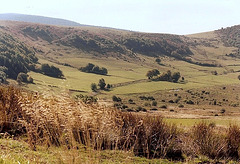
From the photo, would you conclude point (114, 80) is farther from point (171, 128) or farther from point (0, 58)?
point (171, 128)

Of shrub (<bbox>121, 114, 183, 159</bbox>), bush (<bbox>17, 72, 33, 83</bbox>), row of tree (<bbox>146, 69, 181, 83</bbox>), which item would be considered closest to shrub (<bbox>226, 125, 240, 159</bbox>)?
shrub (<bbox>121, 114, 183, 159</bbox>)

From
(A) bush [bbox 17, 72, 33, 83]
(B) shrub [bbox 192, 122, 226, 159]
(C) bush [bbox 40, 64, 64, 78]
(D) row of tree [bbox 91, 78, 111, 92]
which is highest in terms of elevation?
(B) shrub [bbox 192, 122, 226, 159]

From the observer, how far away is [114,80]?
99.3m

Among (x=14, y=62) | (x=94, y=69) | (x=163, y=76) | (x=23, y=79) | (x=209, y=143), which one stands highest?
(x=209, y=143)

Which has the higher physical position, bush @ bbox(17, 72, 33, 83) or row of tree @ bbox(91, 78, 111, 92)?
bush @ bbox(17, 72, 33, 83)

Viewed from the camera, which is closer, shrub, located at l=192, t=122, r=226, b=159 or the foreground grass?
the foreground grass

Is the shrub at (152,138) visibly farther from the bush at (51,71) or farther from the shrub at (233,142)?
the bush at (51,71)

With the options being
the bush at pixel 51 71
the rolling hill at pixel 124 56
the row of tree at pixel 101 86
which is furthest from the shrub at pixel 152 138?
the bush at pixel 51 71

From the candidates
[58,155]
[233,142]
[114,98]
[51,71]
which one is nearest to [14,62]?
[51,71]

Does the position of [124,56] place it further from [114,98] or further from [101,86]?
[114,98]

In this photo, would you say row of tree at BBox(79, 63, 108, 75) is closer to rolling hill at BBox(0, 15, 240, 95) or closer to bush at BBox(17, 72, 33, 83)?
rolling hill at BBox(0, 15, 240, 95)

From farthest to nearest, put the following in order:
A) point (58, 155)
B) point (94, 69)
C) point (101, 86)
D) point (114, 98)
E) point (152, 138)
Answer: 1. point (94, 69)
2. point (101, 86)
3. point (114, 98)
4. point (152, 138)
5. point (58, 155)

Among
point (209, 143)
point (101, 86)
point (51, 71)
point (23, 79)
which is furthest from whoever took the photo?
point (51, 71)

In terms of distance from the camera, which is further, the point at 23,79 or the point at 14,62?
the point at 14,62
